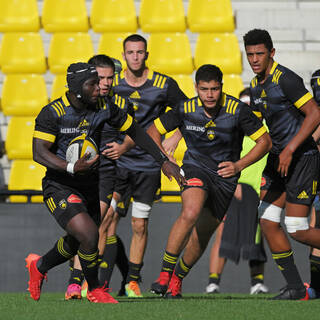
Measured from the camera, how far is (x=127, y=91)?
786cm

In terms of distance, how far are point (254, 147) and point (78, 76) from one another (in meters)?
1.51

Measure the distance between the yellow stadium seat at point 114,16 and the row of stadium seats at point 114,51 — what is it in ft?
0.66

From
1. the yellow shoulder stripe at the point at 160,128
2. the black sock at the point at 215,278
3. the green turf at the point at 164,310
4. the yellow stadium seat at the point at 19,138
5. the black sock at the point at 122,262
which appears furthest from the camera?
the yellow stadium seat at the point at 19,138

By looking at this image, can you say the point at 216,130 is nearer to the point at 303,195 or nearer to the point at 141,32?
the point at 303,195

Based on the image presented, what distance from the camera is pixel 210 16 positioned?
37.0ft

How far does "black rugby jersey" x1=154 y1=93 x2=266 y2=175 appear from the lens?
21.9ft

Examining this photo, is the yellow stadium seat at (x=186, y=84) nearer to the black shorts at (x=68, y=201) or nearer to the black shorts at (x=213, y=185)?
the black shorts at (x=213, y=185)

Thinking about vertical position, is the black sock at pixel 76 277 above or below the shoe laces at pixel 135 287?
above

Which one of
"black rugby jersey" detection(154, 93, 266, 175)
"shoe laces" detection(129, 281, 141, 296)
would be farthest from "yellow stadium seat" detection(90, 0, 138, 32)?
"black rugby jersey" detection(154, 93, 266, 175)

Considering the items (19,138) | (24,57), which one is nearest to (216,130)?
(19,138)

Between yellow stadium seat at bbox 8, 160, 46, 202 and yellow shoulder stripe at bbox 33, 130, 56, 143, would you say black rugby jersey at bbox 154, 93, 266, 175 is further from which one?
yellow stadium seat at bbox 8, 160, 46, 202

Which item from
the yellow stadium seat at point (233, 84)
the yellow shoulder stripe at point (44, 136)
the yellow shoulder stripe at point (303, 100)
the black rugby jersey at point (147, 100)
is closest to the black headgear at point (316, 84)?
the yellow shoulder stripe at point (303, 100)

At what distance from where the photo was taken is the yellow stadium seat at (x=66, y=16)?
11.4m

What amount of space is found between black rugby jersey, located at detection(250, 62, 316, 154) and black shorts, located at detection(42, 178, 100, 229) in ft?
4.76
